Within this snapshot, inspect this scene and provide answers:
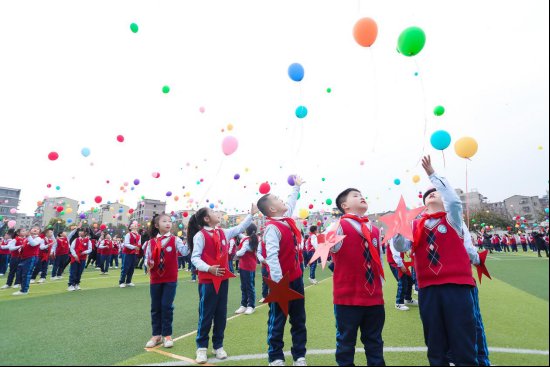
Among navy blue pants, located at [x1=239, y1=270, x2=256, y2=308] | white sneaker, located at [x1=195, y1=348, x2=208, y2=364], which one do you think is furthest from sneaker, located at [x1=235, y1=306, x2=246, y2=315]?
white sneaker, located at [x1=195, y1=348, x2=208, y2=364]

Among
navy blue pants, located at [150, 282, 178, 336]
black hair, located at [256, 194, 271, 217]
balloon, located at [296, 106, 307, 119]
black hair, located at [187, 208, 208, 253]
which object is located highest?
balloon, located at [296, 106, 307, 119]

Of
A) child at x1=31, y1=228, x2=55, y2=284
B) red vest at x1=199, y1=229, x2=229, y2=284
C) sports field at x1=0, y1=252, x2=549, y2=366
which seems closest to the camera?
sports field at x1=0, y1=252, x2=549, y2=366

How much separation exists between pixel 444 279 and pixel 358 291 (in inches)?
26.4

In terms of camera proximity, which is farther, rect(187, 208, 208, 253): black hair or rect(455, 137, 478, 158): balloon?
rect(455, 137, 478, 158): balloon

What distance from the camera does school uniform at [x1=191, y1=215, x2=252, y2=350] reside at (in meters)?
3.48

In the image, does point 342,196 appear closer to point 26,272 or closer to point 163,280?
point 163,280

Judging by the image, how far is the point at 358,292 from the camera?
8.47ft

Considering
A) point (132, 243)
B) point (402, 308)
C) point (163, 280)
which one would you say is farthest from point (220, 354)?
point (132, 243)

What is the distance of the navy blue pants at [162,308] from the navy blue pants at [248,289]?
2105 mm

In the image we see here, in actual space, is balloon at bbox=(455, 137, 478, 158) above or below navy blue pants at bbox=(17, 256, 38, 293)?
above

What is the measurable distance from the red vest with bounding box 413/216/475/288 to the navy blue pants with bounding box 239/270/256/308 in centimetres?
397

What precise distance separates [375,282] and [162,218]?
3.20 m

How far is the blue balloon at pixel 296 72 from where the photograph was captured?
18.5 feet

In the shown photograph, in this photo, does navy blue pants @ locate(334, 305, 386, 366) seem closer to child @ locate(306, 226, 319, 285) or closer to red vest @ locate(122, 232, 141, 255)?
child @ locate(306, 226, 319, 285)
